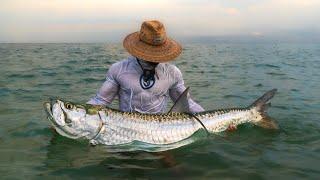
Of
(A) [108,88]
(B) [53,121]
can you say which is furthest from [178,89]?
(B) [53,121]

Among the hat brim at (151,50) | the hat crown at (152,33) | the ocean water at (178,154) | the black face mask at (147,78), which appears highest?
the hat crown at (152,33)

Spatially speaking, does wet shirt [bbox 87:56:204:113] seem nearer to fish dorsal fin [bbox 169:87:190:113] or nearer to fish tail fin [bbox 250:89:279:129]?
fish dorsal fin [bbox 169:87:190:113]

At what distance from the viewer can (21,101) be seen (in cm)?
1312

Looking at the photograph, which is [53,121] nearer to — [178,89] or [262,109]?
[178,89]

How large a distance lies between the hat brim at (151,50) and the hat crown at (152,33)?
0.06m

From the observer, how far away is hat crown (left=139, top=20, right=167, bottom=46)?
6.83 metres

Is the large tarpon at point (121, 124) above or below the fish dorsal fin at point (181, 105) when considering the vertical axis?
below

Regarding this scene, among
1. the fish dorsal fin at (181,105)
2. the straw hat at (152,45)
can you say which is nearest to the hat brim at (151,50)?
the straw hat at (152,45)

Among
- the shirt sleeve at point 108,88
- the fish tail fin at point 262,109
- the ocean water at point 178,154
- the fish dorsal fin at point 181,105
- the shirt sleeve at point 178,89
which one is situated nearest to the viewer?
the ocean water at point 178,154

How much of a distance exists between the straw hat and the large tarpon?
32.0 inches

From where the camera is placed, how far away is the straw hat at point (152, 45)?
22.1ft

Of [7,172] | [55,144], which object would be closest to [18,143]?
[55,144]

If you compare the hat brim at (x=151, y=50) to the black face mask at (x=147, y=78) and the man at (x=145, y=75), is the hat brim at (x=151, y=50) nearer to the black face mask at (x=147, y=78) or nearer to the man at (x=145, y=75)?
the man at (x=145, y=75)

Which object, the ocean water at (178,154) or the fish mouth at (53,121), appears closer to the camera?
the fish mouth at (53,121)
